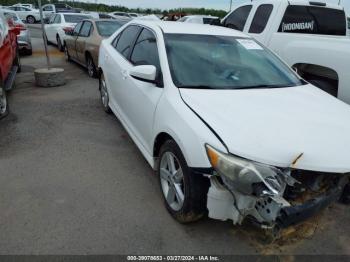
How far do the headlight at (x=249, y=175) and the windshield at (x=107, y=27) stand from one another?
6927 mm

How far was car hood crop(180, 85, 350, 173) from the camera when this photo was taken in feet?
7.82

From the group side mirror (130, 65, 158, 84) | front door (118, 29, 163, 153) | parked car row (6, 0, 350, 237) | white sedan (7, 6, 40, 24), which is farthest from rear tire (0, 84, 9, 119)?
white sedan (7, 6, 40, 24)

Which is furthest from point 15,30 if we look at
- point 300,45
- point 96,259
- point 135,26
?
point 96,259

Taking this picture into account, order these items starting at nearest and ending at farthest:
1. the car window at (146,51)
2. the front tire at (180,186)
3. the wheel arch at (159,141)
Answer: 1. the front tire at (180,186)
2. the wheel arch at (159,141)
3. the car window at (146,51)

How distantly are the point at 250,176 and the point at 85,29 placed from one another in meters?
7.99

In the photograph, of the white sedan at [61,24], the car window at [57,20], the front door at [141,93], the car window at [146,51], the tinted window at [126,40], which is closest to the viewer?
the front door at [141,93]

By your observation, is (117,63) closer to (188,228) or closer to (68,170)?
(68,170)

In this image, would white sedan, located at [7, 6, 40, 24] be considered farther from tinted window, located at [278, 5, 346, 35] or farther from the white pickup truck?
tinted window, located at [278, 5, 346, 35]

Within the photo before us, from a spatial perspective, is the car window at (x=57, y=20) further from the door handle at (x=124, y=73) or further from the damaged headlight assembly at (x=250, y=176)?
the damaged headlight assembly at (x=250, y=176)

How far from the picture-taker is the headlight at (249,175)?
7.60 ft

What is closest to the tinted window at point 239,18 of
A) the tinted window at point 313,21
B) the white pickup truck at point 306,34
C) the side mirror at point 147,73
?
the white pickup truck at point 306,34

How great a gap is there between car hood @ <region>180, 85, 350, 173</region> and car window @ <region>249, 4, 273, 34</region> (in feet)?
9.47

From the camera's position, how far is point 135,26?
4801 mm

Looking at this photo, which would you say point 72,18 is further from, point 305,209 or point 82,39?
point 305,209
